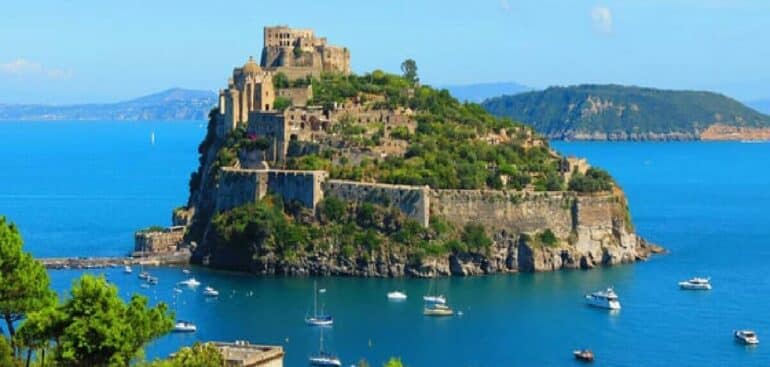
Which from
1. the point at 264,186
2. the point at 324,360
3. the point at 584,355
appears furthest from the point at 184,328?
the point at 264,186

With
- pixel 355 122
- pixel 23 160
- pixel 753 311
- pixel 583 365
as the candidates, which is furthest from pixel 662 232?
pixel 23 160

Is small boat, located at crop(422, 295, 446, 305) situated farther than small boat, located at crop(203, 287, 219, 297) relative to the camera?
No

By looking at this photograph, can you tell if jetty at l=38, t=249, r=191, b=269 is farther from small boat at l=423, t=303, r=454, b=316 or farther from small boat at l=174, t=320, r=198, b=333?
small boat at l=423, t=303, r=454, b=316

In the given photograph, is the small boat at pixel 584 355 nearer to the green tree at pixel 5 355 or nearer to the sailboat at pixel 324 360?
the sailboat at pixel 324 360

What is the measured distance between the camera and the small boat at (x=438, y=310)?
2125 inches

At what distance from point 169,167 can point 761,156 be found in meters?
82.5

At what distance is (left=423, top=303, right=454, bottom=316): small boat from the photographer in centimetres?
5397

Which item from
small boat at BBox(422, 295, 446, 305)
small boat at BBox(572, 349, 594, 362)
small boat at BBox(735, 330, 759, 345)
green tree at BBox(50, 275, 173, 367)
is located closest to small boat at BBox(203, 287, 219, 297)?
small boat at BBox(422, 295, 446, 305)

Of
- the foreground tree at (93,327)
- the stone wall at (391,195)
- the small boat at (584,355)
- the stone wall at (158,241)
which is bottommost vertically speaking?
the small boat at (584,355)

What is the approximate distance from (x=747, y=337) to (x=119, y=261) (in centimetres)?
2575

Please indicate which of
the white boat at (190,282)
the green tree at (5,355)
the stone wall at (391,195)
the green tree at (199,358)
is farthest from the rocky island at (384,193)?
the green tree at (5,355)

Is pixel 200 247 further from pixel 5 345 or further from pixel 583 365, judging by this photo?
pixel 5 345

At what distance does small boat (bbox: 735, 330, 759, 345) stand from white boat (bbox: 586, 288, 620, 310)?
5.70m

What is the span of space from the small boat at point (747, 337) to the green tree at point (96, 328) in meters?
27.3
